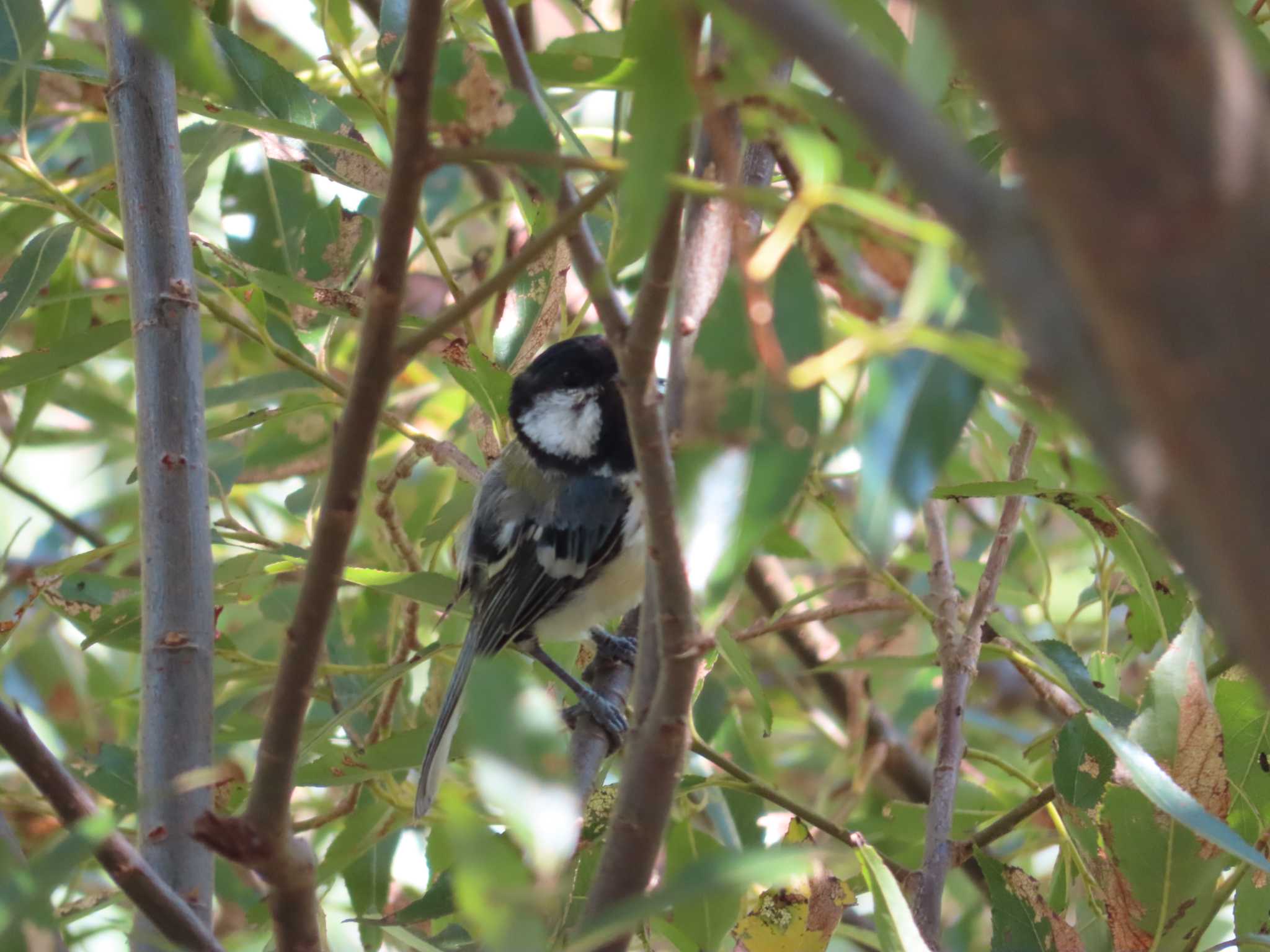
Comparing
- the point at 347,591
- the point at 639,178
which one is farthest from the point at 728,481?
the point at 347,591

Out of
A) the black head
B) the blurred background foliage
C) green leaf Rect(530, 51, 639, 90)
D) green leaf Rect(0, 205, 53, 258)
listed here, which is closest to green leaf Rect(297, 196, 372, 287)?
the blurred background foliage

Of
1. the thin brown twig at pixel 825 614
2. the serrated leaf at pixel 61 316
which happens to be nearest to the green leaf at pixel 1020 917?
the thin brown twig at pixel 825 614

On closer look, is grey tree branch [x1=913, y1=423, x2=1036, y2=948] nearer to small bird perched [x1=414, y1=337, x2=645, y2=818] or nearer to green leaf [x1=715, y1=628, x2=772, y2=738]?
green leaf [x1=715, y1=628, x2=772, y2=738]

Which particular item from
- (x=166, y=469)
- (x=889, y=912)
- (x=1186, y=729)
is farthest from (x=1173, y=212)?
(x=166, y=469)

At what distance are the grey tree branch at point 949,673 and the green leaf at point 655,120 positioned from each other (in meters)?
0.89

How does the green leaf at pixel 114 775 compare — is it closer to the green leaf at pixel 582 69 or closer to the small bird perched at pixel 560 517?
the small bird perched at pixel 560 517

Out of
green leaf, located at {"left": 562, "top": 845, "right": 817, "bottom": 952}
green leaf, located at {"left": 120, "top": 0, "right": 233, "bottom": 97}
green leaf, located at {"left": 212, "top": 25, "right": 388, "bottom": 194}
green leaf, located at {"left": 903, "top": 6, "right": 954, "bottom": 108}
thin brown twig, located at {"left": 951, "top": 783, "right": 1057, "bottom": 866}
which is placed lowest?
thin brown twig, located at {"left": 951, "top": 783, "right": 1057, "bottom": 866}

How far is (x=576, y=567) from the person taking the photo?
2117mm

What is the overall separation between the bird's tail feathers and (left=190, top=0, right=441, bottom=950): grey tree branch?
571 mm

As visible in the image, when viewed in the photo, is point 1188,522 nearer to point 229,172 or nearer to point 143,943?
point 143,943

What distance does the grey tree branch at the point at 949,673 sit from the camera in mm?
1307

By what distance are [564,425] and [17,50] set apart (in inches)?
41.5

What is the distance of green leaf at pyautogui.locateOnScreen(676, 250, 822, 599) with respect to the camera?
0.67m

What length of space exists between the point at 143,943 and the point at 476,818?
1.89 ft
